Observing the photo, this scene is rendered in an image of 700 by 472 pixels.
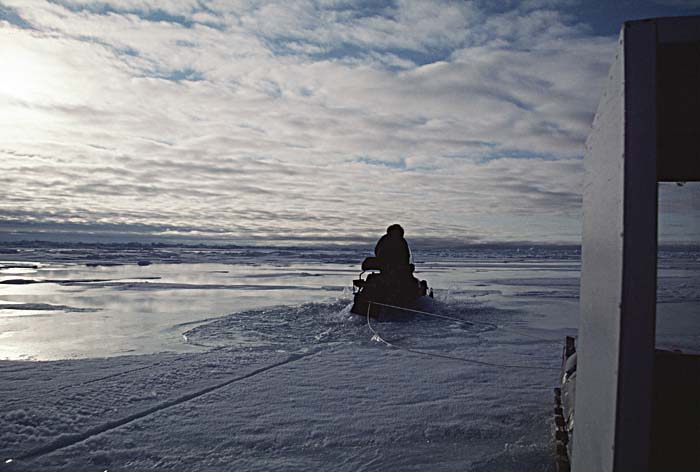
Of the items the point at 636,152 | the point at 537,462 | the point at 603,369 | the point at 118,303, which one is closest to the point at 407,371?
the point at 537,462

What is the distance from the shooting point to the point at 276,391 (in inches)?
199

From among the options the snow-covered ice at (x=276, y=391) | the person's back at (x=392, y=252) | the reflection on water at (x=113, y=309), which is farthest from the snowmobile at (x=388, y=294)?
the reflection on water at (x=113, y=309)

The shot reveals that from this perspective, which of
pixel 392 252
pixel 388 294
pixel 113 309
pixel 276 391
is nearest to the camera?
pixel 276 391

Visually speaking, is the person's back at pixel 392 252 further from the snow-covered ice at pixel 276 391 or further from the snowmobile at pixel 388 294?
the snow-covered ice at pixel 276 391

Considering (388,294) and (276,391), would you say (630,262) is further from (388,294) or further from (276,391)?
(388,294)

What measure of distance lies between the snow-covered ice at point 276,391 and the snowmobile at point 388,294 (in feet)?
1.56

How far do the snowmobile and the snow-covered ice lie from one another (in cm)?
48

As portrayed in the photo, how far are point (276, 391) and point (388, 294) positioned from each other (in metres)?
6.09

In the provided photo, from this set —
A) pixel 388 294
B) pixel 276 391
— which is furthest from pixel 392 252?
pixel 276 391

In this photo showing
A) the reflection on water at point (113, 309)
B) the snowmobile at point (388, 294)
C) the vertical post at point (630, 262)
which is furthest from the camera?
the snowmobile at point (388, 294)

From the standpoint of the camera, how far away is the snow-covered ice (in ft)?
11.8

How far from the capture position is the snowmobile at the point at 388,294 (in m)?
10.5

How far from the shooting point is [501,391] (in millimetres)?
5113

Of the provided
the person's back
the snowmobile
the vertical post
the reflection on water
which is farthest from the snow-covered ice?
→ the vertical post
